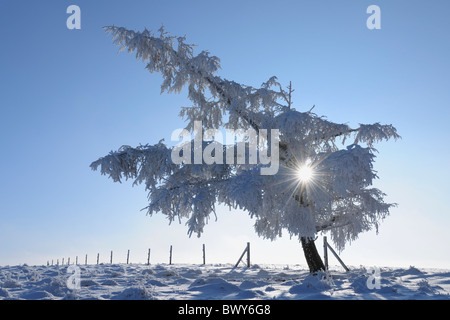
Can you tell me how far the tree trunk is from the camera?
43.4ft

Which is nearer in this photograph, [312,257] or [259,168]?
[259,168]

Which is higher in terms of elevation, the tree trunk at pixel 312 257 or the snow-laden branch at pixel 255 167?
the snow-laden branch at pixel 255 167

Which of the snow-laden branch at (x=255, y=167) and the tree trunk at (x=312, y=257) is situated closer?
the snow-laden branch at (x=255, y=167)

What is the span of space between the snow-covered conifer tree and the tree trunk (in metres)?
0.04

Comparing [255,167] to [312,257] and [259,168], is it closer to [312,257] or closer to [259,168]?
[259,168]

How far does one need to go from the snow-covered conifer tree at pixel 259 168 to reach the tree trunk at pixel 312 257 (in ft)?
0.13

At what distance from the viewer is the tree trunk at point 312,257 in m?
13.2

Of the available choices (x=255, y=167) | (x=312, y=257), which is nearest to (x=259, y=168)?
(x=255, y=167)

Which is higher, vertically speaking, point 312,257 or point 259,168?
point 259,168

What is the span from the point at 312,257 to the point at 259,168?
502 cm

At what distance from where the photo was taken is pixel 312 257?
13.4 meters

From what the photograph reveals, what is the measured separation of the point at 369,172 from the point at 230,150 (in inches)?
179
